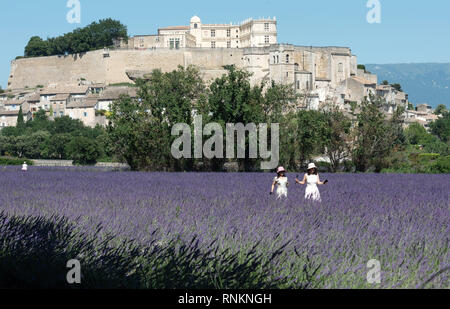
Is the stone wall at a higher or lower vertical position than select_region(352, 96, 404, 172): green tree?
higher

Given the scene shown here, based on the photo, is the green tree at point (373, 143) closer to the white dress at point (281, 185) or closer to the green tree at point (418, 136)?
the white dress at point (281, 185)

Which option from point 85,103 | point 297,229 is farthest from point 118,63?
point 297,229

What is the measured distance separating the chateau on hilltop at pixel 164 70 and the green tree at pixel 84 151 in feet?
85.1

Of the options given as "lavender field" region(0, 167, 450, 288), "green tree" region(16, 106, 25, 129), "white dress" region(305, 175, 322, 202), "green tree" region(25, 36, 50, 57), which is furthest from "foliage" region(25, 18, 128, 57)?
"white dress" region(305, 175, 322, 202)

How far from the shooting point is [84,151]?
59.4 m

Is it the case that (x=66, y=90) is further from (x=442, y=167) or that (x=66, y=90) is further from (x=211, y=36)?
(x=442, y=167)

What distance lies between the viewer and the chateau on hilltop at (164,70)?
9212 cm

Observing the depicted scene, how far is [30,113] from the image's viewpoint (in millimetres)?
97000

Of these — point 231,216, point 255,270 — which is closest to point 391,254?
point 255,270

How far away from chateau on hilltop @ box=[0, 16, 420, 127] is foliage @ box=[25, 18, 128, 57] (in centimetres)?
250

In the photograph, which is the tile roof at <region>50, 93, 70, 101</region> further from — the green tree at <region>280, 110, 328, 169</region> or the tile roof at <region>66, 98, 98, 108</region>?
the green tree at <region>280, 110, 328, 169</region>

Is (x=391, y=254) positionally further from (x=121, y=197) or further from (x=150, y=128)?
(x=150, y=128)

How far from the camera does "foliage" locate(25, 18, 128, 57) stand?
110375 mm

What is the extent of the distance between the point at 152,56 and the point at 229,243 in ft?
315
